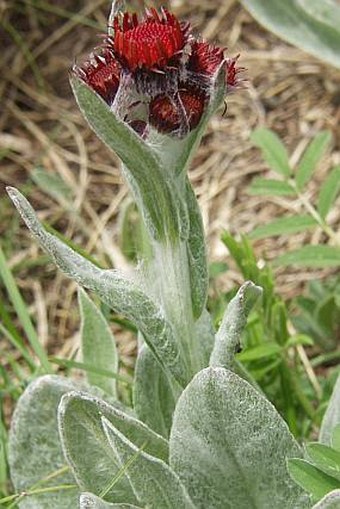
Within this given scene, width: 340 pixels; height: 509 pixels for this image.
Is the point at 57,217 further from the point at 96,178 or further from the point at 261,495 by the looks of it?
the point at 261,495

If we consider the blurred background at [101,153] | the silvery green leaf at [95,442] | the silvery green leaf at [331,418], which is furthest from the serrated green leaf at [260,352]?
the blurred background at [101,153]

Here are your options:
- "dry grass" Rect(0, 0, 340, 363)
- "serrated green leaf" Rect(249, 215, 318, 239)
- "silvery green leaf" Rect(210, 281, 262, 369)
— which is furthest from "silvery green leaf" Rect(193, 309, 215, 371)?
"dry grass" Rect(0, 0, 340, 363)

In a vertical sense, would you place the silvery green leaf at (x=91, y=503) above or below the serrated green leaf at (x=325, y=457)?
below

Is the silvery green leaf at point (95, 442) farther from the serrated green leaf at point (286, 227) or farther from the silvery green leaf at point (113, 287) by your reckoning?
the serrated green leaf at point (286, 227)

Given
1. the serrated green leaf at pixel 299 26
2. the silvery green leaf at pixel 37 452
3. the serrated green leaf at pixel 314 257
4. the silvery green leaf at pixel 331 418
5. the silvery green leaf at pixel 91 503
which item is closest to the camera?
the silvery green leaf at pixel 91 503

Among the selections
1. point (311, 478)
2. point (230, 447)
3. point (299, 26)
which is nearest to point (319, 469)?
point (311, 478)

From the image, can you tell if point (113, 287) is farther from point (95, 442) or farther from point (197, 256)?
point (95, 442)
